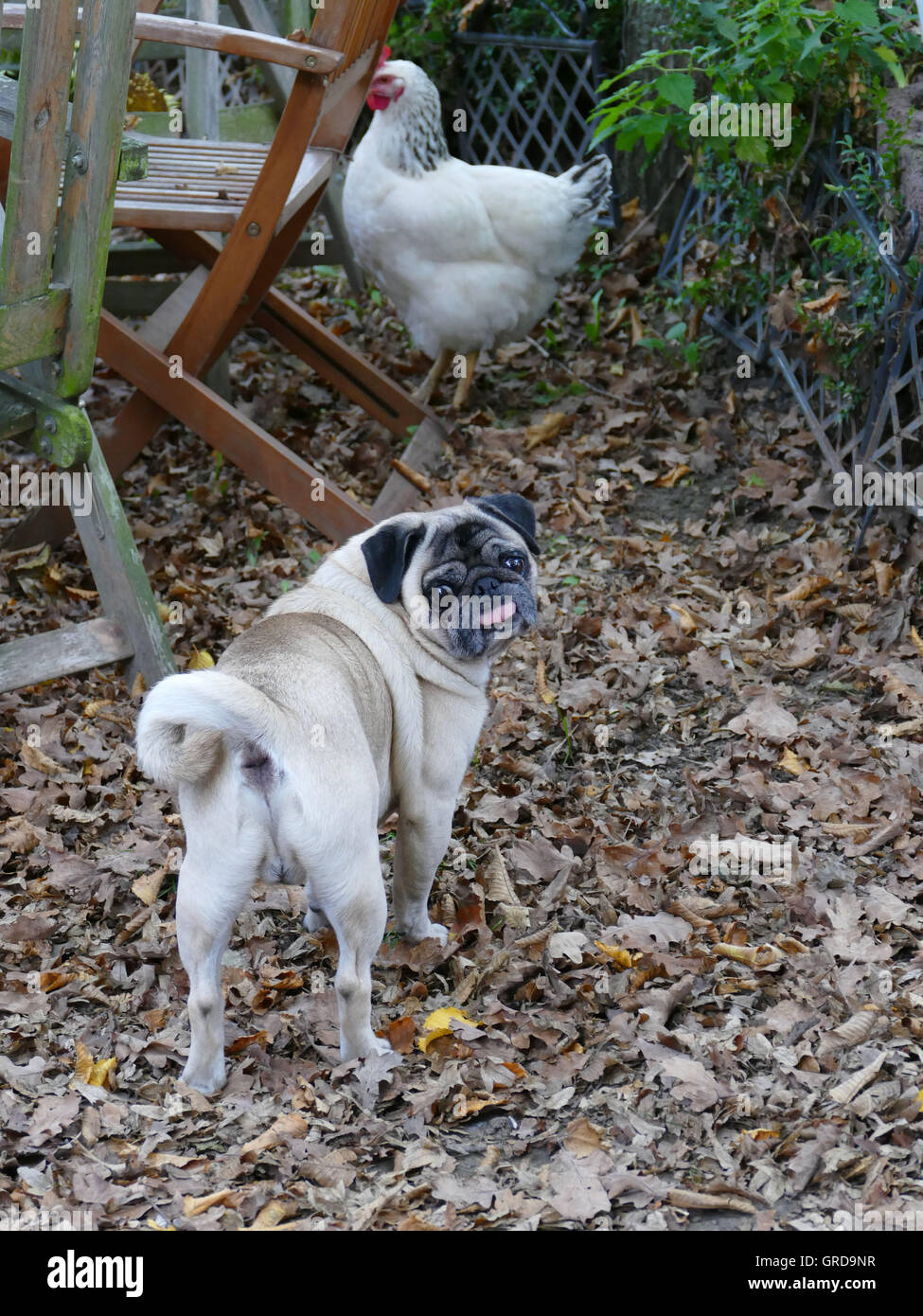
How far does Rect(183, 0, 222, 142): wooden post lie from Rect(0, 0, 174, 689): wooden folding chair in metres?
2.61

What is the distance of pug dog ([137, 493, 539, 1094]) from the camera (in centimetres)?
269

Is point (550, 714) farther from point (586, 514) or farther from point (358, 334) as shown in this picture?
point (358, 334)

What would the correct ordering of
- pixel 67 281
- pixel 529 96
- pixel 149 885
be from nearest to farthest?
pixel 149 885 < pixel 67 281 < pixel 529 96

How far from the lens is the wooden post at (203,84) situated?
22.1 feet

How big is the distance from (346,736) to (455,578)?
67cm

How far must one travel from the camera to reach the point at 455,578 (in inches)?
131

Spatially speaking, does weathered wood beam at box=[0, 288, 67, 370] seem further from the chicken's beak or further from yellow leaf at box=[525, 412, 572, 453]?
the chicken's beak

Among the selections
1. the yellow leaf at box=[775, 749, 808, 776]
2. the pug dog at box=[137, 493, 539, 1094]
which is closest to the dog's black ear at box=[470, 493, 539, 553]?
the pug dog at box=[137, 493, 539, 1094]

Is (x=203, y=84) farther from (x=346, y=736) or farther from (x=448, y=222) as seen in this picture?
(x=346, y=736)

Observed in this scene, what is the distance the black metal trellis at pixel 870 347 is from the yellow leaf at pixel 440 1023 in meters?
2.89

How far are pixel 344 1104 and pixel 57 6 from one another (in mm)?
3030

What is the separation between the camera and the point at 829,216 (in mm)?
5750

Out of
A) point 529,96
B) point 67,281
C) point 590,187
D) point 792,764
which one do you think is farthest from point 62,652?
point 529,96

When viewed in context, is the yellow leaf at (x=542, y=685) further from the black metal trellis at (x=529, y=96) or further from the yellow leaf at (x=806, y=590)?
the black metal trellis at (x=529, y=96)
